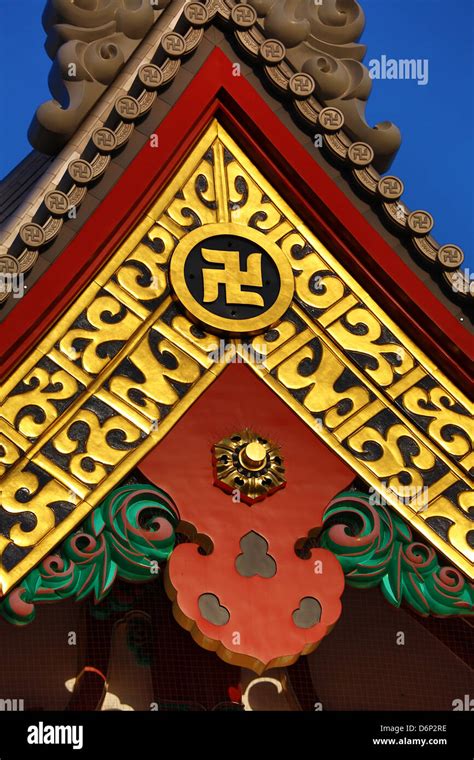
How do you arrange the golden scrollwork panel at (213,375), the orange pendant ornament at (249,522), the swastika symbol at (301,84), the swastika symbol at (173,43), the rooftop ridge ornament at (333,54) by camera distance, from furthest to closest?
1. the rooftop ridge ornament at (333,54)
2. the swastika symbol at (301,84)
3. the swastika symbol at (173,43)
4. the golden scrollwork panel at (213,375)
5. the orange pendant ornament at (249,522)

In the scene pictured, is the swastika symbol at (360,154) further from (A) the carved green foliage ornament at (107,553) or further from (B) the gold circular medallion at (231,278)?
(A) the carved green foliage ornament at (107,553)

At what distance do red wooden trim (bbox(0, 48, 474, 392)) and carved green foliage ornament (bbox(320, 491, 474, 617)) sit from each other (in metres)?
1.24

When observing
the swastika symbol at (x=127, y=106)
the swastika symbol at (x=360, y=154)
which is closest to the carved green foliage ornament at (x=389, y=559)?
the swastika symbol at (x=360, y=154)

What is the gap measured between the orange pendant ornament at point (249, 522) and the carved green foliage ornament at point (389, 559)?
116mm

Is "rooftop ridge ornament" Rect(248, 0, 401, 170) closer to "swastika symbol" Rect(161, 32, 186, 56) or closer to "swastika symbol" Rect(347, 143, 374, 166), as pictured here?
"swastika symbol" Rect(347, 143, 374, 166)

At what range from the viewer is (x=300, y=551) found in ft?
42.3

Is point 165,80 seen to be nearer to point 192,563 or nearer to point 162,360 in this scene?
point 162,360

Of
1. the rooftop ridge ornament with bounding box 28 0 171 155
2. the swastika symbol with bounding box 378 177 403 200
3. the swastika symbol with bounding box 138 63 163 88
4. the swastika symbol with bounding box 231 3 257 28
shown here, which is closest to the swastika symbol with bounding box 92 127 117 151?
the swastika symbol with bounding box 138 63 163 88

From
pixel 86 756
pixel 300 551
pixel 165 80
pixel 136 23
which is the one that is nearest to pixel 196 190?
pixel 165 80

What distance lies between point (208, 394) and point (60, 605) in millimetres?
1785

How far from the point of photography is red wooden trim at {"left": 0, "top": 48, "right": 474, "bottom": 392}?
521 inches

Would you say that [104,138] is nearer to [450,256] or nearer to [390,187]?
[390,187]

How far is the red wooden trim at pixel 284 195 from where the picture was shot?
1323 cm

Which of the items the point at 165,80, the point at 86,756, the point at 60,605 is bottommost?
the point at 86,756
